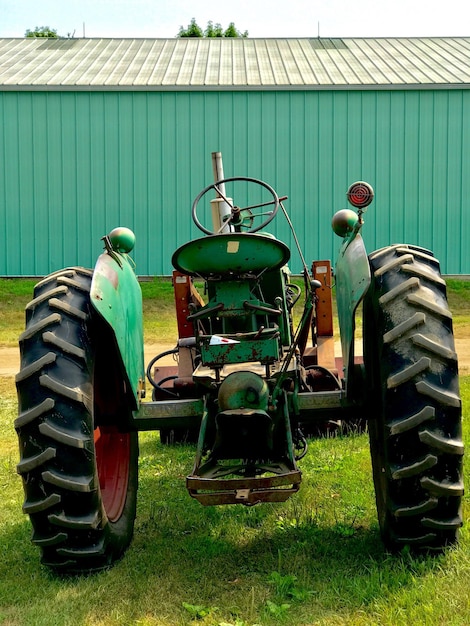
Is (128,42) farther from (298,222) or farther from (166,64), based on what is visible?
(298,222)

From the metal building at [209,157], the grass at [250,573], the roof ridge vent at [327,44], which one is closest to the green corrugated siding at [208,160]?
the metal building at [209,157]

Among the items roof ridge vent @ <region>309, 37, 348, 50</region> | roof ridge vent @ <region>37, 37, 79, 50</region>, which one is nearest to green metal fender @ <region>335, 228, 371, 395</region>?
roof ridge vent @ <region>309, 37, 348, 50</region>

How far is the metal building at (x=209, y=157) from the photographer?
16.5 metres

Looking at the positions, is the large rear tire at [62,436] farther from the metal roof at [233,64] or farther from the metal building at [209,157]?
the metal roof at [233,64]

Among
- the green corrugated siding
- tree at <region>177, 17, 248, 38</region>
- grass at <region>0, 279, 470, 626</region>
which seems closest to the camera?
grass at <region>0, 279, 470, 626</region>

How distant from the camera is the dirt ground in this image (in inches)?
386

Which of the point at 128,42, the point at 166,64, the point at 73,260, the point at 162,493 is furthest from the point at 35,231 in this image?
the point at 162,493

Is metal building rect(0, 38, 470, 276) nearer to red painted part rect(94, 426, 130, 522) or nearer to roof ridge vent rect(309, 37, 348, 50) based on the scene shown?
roof ridge vent rect(309, 37, 348, 50)

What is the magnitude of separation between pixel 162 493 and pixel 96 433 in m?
0.82

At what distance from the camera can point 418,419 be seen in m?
3.39

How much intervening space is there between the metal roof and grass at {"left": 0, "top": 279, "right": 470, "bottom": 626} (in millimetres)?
13083

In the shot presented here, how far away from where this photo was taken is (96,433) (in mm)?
4305

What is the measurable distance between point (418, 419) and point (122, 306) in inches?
58.9

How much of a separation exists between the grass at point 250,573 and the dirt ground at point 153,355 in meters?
5.04
